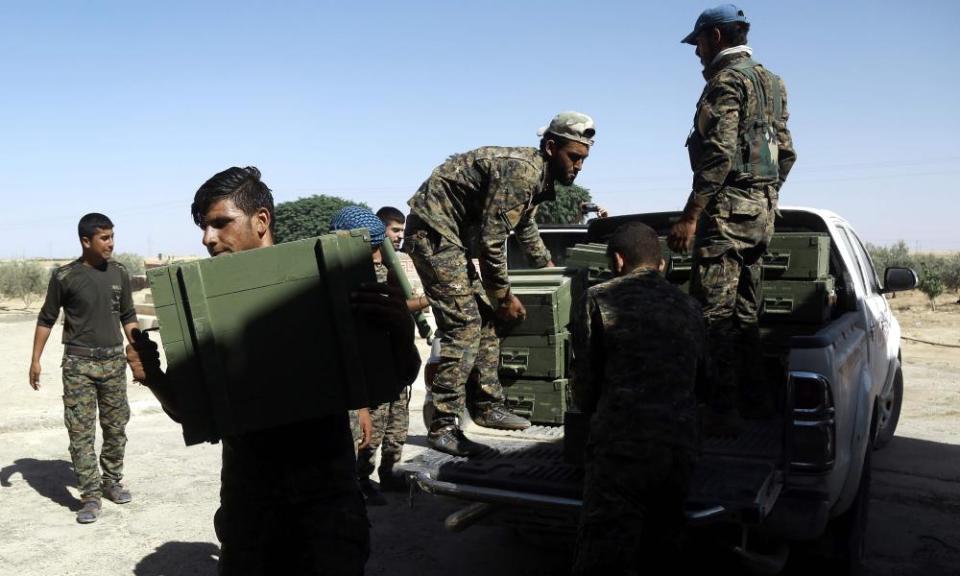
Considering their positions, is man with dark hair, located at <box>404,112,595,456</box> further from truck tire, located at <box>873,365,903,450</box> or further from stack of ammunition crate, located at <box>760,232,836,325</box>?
truck tire, located at <box>873,365,903,450</box>

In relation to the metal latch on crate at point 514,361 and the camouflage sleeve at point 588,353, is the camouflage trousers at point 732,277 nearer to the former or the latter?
the metal latch on crate at point 514,361

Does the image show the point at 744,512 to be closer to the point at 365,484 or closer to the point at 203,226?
the point at 203,226

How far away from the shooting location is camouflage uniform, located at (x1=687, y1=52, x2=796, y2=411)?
4516 millimetres

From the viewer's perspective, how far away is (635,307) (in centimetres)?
327

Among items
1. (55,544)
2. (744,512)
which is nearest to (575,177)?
(744,512)

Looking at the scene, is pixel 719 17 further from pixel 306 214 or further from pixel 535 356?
pixel 306 214

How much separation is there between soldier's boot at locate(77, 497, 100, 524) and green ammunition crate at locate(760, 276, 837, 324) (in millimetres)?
4500

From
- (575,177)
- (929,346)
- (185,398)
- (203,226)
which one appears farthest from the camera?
(929,346)

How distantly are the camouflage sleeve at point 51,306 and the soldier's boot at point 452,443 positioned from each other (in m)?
3.32

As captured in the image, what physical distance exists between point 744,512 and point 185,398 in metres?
2.07

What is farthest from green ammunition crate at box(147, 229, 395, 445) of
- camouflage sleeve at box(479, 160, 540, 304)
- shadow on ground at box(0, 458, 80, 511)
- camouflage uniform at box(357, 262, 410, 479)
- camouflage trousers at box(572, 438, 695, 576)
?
shadow on ground at box(0, 458, 80, 511)

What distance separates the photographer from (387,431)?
19.3 feet

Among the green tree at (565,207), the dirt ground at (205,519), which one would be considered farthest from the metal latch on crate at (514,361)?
the green tree at (565,207)

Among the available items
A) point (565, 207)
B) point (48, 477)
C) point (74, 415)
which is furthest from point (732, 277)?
point (565, 207)
